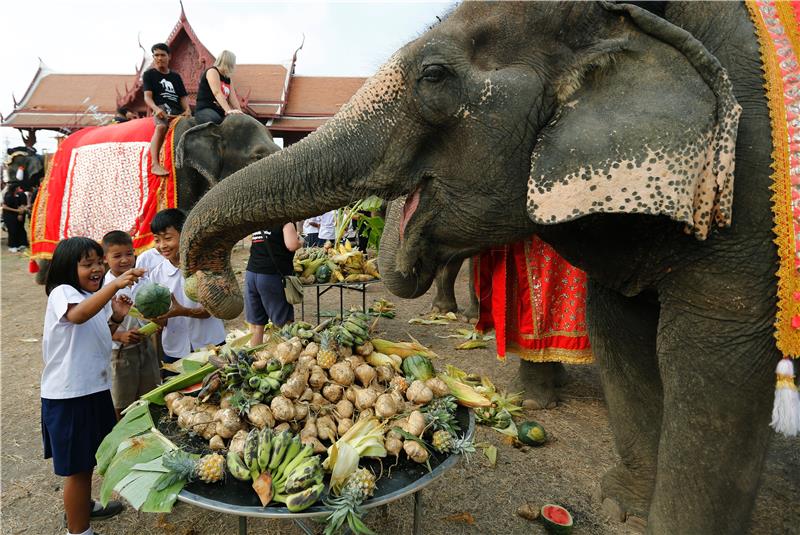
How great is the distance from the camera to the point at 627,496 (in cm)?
282

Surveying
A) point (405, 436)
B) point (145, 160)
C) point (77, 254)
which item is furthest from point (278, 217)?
point (145, 160)

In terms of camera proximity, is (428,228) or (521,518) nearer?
(428,228)

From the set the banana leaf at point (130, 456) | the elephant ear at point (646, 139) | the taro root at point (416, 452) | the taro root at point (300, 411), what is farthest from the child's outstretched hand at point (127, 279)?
the elephant ear at point (646, 139)

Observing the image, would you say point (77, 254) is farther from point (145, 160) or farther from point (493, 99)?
point (145, 160)

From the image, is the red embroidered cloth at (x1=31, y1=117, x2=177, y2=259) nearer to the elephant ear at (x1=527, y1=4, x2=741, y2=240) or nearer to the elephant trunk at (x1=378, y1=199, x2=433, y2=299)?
the elephant trunk at (x1=378, y1=199, x2=433, y2=299)

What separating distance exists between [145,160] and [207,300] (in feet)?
15.9

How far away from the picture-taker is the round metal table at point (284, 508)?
5.50ft

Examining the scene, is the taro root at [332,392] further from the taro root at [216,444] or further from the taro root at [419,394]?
the taro root at [216,444]

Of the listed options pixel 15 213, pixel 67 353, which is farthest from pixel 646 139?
pixel 15 213

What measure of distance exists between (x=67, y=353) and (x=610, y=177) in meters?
2.76

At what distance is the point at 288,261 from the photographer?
5.23 meters

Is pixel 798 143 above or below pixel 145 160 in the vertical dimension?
below

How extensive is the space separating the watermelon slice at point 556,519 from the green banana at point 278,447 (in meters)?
1.70

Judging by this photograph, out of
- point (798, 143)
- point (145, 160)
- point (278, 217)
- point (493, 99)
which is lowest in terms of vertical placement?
point (278, 217)
